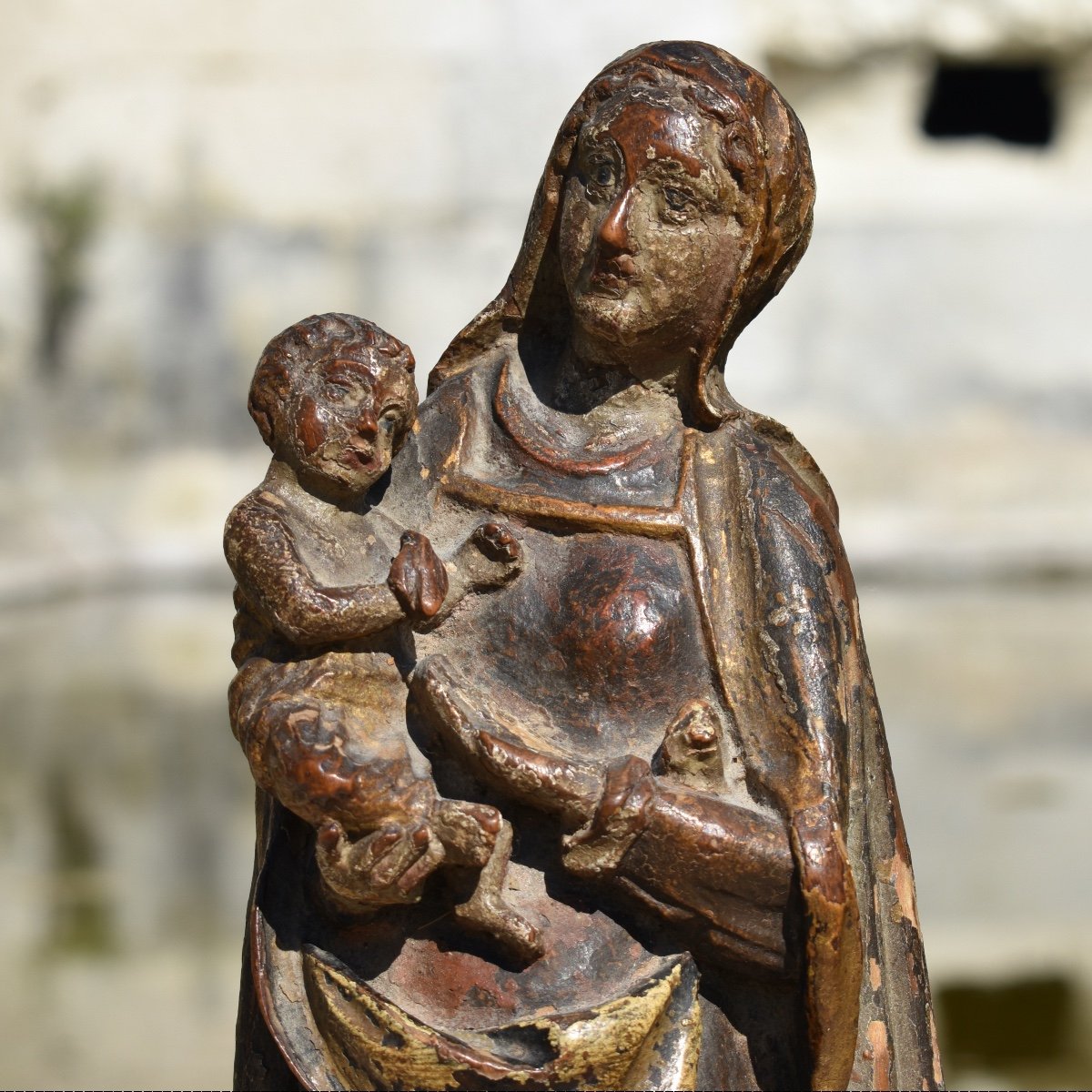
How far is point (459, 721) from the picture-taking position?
221 centimetres

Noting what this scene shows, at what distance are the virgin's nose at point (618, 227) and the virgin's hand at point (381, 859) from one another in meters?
0.75

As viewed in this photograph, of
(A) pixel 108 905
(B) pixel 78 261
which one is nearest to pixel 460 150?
(B) pixel 78 261

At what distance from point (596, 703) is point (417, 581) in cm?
28

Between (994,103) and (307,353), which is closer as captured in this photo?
(307,353)

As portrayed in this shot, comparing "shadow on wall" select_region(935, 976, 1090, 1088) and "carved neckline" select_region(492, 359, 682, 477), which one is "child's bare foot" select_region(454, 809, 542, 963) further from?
"shadow on wall" select_region(935, 976, 1090, 1088)

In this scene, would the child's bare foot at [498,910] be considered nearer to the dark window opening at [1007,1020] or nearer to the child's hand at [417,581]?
the child's hand at [417,581]

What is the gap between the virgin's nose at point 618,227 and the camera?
2262mm

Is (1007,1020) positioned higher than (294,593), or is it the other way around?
(294,593)

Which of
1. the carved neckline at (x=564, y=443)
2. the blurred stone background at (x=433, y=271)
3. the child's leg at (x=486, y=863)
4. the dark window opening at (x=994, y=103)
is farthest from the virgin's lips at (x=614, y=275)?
the dark window opening at (x=994, y=103)

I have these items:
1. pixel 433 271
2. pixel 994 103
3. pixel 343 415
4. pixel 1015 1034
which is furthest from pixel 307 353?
pixel 994 103

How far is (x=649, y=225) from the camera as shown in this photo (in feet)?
7.50

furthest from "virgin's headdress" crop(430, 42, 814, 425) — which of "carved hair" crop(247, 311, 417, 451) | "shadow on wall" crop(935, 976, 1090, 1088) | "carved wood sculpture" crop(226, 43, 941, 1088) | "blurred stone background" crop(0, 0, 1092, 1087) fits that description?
"blurred stone background" crop(0, 0, 1092, 1087)

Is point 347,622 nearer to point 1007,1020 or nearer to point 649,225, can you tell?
point 649,225

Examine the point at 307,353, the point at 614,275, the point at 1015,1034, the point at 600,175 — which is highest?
the point at 600,175
